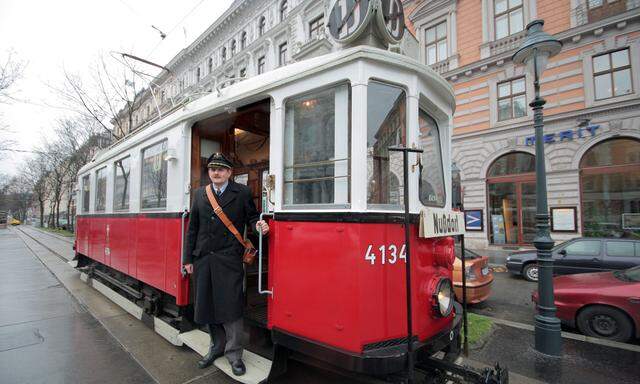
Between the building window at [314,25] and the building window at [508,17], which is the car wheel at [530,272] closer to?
the building window at [508,17]

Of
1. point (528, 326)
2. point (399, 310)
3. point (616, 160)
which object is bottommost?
point (528, 326)

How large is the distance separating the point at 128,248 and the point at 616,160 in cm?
1591

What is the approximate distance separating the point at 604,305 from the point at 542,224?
1609 millimetres

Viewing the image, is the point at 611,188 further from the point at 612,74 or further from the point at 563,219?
the point at 612,74

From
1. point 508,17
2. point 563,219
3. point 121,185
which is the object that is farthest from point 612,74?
point 121,185

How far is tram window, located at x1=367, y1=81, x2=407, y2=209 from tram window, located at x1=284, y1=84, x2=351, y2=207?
0.18 m

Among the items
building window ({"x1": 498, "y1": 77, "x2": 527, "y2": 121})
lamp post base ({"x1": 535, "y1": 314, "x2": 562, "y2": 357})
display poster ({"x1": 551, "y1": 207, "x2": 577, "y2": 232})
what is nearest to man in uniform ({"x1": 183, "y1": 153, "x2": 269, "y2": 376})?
lamp post base ({"x1": 535, "y1": 314, "x2": 562, "y2": 357})

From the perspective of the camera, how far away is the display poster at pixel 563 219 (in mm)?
12984

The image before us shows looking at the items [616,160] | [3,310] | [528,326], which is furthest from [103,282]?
[616,160]

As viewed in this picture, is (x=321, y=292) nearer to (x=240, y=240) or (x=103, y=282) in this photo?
(x=240, y=240)

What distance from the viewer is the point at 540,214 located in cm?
484

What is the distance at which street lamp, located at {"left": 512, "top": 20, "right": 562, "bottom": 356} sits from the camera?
445 cm

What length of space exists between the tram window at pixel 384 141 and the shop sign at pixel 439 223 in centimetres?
23

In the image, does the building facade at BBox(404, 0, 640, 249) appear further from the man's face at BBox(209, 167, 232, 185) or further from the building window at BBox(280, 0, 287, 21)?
the building window at BBox(280, 0, 287, 21)
